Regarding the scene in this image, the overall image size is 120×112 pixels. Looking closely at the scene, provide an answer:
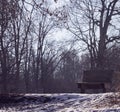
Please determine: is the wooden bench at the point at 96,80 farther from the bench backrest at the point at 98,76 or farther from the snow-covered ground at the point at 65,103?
the snow-covered ground at the point at 65,103

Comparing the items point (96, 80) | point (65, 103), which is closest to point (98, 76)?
point (96, 80)

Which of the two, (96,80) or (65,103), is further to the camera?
(96,80)

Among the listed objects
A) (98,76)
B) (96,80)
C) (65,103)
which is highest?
(98,76)

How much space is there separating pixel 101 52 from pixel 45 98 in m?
25.1

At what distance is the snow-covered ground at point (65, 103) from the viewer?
507 inches

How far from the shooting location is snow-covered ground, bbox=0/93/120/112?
1287cm

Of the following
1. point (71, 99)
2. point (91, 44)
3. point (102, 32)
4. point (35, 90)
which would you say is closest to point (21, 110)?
point (71, 99)

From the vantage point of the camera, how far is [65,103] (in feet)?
51.3

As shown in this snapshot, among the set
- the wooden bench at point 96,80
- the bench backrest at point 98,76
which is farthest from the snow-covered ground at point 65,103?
the bench backrest at point 98,76

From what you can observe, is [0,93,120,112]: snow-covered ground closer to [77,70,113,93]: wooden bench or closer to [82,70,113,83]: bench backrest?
[77,70,113,93]: wooden bench

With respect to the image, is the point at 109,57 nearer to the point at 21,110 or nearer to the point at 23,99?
the point at 23,99

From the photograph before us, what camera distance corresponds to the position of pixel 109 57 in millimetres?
46031

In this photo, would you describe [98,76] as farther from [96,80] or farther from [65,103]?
[65,103]

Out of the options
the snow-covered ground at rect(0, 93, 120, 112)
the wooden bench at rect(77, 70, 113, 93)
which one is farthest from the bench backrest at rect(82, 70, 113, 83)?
the snow-covered ground at rect(0, 93, 120, 112)
